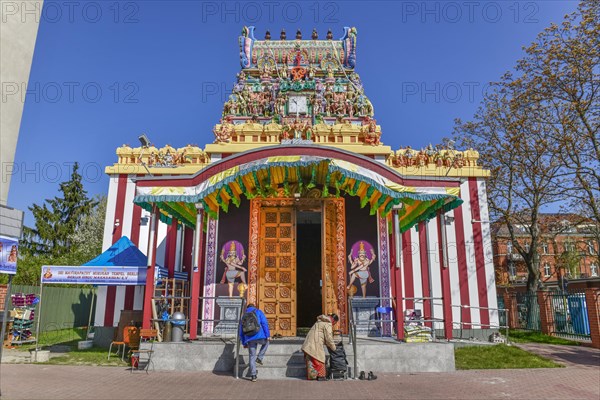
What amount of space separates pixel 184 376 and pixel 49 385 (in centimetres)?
246

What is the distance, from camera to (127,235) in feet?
48.3

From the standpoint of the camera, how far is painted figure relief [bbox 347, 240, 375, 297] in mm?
12070

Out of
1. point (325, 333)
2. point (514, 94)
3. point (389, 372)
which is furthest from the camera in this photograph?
point (514, 94)

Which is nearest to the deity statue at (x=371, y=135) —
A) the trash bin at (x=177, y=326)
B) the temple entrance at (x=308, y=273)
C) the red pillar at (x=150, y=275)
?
the temple entrance at (x=308, y=273)

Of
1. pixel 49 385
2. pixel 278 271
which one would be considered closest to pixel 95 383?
pixel 49 385

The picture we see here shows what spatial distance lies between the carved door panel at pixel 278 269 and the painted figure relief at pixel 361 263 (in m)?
1.68

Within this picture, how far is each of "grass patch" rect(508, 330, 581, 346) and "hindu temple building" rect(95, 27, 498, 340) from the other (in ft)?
9.53

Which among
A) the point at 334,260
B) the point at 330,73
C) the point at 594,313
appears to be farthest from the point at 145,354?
the point at 330,73

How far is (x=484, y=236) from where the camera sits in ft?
48.5

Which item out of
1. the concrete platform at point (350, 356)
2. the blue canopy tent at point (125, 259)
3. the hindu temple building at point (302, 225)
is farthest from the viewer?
the blue canopy tent at point (125, 259)

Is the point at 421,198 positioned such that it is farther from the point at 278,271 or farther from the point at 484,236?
the point at 484,236

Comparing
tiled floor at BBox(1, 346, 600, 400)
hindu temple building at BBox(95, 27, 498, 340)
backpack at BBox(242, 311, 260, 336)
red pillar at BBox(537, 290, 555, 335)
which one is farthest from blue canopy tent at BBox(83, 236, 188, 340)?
red pillar at BBox(537, 290, 555, 335)

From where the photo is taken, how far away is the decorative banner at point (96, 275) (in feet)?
37.1

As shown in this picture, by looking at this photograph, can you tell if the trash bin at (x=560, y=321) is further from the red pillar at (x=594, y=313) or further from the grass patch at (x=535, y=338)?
the red pillar at (x=594, y=313)
